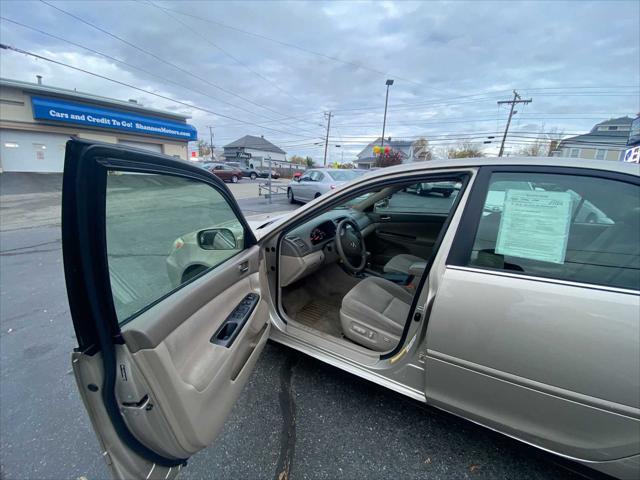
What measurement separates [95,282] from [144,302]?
0.85 feet

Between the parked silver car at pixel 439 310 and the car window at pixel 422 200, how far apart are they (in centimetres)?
255

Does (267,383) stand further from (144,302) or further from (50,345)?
(50,345)

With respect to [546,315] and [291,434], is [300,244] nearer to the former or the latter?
[291,434]

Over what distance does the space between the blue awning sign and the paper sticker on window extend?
78.6ft

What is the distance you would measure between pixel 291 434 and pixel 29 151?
24.3m

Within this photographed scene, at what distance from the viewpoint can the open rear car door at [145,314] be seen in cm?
83

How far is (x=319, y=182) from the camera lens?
11.0 m

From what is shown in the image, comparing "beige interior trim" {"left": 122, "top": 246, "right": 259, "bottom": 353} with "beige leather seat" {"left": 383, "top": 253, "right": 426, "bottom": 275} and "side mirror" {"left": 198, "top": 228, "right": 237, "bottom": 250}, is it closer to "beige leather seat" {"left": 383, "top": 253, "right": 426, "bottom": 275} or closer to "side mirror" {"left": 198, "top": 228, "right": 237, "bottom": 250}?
"side mirror" {"left": 198, "top": 228, "right": 237, "bottom": 250}

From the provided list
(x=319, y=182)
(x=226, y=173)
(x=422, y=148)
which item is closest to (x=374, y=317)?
(x=319, y=182)

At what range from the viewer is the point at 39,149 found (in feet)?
55.6

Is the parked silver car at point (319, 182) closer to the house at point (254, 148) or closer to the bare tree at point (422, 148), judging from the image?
the bare tree at point (422, 148)

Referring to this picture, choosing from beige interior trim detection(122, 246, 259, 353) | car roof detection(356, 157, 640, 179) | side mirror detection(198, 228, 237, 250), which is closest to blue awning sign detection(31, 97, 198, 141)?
side mirror detection(198, 228, 237, 250)

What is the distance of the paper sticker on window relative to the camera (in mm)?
1208

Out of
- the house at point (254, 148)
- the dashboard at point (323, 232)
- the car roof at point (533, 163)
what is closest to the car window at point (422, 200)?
the dashboard at point (323, 232)
